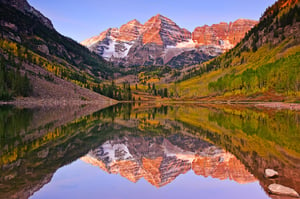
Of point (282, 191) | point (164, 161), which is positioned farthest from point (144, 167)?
point (282, 191)

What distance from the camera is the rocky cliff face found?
2080cm

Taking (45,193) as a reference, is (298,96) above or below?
above

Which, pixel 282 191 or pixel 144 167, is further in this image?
pixel 144 167

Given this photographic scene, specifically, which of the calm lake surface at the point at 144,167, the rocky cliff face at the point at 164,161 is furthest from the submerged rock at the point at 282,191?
the rocky cliff face at the point at 164,161

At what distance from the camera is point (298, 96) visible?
123 meters

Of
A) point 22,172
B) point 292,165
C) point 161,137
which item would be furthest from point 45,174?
point 161,137

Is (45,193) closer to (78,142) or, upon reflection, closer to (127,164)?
(127,164)

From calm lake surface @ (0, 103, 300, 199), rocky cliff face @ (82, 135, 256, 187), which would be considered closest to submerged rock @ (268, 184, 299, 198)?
calm lake surface @ (0, 103, 300, 199)

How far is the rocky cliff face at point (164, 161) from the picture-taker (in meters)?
20.8

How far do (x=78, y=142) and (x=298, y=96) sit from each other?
117989 millimetres

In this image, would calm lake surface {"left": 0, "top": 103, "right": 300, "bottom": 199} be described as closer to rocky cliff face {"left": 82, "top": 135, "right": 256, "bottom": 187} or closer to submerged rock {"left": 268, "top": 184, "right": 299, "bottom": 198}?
rocky cliff face {"left": 82, "top": 135, "right": 256, "bottom": 187}

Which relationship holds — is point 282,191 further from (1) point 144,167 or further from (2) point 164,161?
(2) point 164,161

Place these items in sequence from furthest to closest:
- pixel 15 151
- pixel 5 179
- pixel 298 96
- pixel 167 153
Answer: pixel 298 96
pixel 167 153
pixel 15 151
pixel 5 179

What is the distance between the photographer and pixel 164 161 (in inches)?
1051
